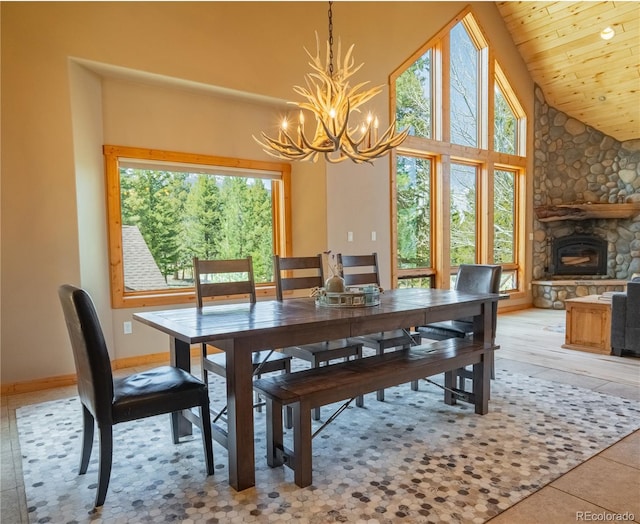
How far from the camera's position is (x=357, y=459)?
2.32 metres

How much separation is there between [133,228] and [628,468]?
4.12m

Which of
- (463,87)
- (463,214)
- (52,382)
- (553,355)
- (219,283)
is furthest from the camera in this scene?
(463,214)

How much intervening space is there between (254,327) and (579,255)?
7.10 metres

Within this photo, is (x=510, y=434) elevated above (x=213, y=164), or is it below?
below

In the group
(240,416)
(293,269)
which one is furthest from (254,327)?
(293,269)

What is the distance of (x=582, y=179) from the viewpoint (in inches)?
290

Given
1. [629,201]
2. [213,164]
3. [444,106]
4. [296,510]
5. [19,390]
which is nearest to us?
[296,510]

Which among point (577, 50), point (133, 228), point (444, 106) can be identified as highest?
point (577, 50)

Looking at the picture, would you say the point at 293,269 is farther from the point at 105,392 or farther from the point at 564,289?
the point at 564,289

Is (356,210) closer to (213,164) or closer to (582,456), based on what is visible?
(213,164)

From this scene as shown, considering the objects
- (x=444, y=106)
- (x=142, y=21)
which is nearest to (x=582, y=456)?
(x=142, y=21)

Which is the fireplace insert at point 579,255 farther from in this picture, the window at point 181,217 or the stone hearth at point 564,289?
the window at point 181,217

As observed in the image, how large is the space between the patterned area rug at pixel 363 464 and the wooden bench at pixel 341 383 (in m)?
0.11

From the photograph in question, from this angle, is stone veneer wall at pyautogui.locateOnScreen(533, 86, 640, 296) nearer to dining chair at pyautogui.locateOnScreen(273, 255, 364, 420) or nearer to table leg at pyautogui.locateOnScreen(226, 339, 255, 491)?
dining chair at pyautogui.locateOnScreen(273, 255, 364, 420)
